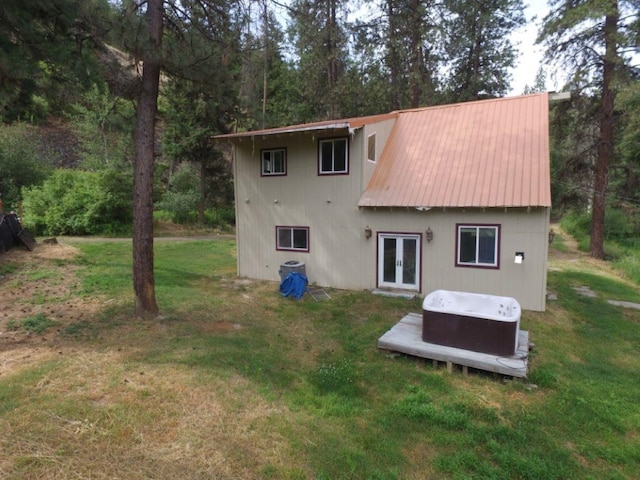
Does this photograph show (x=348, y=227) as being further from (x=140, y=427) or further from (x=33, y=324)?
(x=140, y=427)

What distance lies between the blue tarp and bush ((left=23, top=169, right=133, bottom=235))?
510 inches

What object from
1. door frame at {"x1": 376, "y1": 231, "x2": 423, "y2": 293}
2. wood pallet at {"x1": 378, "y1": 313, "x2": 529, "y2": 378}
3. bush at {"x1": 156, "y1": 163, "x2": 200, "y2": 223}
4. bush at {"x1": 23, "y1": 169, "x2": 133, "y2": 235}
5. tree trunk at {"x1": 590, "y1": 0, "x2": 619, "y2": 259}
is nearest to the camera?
wood pallet at {"x1": 378, "y1": 313, "x2": 529, "y2": 378}

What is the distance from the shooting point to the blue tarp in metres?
10.0

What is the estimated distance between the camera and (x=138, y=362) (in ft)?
17.3

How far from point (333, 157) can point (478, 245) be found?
4.63 meters

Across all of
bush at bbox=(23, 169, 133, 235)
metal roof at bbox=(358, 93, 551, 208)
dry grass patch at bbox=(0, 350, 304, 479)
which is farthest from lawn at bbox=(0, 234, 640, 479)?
bush at bbox=(23, 169, 133, 235)

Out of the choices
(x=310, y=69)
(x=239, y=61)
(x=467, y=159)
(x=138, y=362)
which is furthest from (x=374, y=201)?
(x=310, y=69)

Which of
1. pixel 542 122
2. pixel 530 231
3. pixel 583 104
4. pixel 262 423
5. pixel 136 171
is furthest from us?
pixel 583 104

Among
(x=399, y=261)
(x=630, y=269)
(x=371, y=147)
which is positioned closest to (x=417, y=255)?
(x=399, y=261)

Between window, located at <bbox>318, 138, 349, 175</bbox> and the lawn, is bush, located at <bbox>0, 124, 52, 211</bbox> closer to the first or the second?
the lawn

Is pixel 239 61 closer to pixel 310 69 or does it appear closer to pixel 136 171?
pixel 136 171

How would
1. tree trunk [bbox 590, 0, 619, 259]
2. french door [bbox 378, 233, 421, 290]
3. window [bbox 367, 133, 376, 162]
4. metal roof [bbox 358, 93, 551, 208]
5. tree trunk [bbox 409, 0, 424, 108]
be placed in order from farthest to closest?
tree trunk [bbox 409, 0, 424, 108], tree trunk [bbox 590, 0, 619, 259], window [bbox 367, 133, 376, 162], french door [bbox 378, 233, 421, 290], metal roof [bbox 358, 93, 551, 208]

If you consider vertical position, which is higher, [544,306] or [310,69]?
[310,69]

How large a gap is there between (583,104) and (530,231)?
35.5ft
